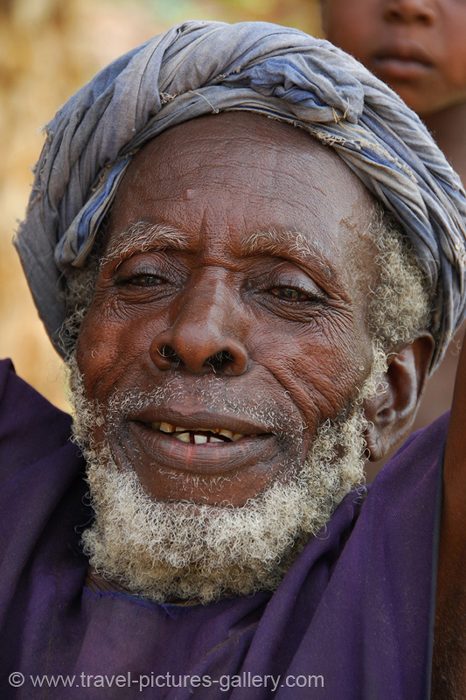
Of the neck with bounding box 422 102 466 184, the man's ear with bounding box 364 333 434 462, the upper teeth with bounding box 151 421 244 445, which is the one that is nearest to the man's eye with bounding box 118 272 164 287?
the upper teeth with bounding box 151 421 244 445

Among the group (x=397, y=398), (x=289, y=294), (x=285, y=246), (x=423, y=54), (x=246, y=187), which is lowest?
(x=397, y=398)

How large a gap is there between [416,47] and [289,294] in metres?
1.16

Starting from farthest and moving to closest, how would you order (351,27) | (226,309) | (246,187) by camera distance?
(351,27), (246,187), (226,309)

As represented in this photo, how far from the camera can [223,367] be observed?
258 centimetres

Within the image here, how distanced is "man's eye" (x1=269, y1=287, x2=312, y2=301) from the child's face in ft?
3.47

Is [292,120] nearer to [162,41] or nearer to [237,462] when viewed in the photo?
[162,41]

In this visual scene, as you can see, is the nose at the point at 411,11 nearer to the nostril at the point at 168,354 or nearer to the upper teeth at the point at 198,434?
the nostril at the point at 168,354

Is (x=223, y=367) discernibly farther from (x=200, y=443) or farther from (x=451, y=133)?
(x=451, y=133)

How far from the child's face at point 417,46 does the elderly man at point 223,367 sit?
0.63 m

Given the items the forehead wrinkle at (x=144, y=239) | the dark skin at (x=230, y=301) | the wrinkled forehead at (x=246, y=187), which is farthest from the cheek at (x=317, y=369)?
the forehead wrinkle at (x=144, y=239)

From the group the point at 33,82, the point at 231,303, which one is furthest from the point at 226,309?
the point at 33,82

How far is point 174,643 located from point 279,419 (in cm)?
60

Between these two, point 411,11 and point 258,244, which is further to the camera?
point 411,11

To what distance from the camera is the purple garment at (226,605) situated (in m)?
2.17
